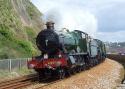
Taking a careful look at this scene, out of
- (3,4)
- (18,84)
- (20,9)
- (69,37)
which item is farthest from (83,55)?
(20,9)

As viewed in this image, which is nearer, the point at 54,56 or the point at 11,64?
the point at 54,56

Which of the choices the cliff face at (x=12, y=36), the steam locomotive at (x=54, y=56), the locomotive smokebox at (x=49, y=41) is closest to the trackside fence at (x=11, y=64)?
Result: the cliff face at (x=12, y=36)

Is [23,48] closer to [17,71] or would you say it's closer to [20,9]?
[17,71]

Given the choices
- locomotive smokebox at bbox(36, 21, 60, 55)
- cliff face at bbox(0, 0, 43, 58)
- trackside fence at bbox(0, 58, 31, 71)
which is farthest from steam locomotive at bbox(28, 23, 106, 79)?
cliff face at bbox(0, 0, 43, 58)

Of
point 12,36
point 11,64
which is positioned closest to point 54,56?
point 11,64

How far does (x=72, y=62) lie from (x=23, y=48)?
48.5 ft

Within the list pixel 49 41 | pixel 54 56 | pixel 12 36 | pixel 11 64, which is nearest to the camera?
pixel 54 56

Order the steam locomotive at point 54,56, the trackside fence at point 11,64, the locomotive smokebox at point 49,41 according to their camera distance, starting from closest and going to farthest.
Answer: the steam locomotive at point 54,56 → the locomotive smokebox at point 49,41 → the trackside fence at point 11,64

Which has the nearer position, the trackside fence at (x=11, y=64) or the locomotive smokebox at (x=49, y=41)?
the locomotive smokebox at (x=49, y=41)

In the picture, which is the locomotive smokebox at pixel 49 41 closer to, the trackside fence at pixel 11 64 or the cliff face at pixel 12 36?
the trackside fence at pixel 11 64

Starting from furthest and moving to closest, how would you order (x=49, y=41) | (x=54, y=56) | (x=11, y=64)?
(x=11, y=64) → (x=49, y=41) → (x=54, y=56)

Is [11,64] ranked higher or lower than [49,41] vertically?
lower

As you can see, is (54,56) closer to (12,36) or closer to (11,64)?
(11,64)

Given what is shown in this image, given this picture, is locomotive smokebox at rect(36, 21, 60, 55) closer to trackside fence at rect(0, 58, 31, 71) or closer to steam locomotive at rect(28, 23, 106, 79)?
steam locomotive at rect(28, 23, 106, 79)
